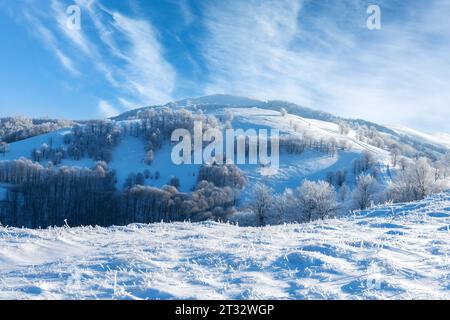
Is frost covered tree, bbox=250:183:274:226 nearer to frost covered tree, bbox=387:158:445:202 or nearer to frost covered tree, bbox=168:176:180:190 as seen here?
frost covered tree, bbox=387:158:445:202

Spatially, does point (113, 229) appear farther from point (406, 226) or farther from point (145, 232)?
point (406, 226)

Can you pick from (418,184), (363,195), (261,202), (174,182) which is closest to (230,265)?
(418,184)

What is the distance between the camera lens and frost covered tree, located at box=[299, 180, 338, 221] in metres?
83.6

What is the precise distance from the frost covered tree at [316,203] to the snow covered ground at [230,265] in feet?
217

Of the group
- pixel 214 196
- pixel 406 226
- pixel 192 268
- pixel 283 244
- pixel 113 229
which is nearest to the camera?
pixel 192 268

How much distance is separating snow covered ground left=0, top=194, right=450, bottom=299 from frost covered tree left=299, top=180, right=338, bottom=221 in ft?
217

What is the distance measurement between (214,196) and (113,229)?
129855mm

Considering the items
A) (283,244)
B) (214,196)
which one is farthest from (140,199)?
(283,244)

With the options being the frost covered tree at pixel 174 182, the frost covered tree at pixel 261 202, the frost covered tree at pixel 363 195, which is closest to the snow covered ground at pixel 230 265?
the frost covered tree at pixel 261 202

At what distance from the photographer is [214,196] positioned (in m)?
151

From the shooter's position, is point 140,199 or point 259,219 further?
point 140,199

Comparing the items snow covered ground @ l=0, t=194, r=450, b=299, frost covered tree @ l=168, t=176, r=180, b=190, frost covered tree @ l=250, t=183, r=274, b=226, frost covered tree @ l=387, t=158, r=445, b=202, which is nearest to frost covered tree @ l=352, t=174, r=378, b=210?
frost covered tree @ l=387, t=158, r=445, b=202

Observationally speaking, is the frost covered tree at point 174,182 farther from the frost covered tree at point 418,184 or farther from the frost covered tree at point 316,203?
the frost covered tree at point 418,184

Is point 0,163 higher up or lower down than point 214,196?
higher up
